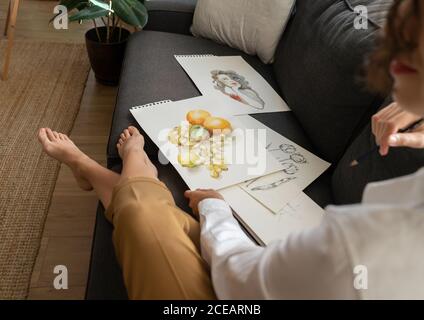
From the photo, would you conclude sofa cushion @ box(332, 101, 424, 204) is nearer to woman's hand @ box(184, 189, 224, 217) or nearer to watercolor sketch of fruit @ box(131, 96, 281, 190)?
watercolor sketch of fruit @ box(131, 96, 281, 190)

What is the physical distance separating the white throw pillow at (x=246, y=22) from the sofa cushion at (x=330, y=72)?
101mm

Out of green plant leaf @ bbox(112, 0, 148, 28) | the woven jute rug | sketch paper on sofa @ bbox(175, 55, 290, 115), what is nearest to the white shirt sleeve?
sketch paper on sofa @ bbox(175, 55, 290, 115)

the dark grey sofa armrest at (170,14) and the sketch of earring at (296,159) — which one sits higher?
the dark grey sofa armrest at (170,14)

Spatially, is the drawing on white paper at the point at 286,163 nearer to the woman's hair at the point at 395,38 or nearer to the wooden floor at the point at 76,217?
the woman's hair at the point at 395,38

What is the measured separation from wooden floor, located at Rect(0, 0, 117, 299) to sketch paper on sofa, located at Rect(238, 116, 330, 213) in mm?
590

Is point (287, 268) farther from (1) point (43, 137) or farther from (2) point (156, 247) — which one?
(1) point (43, 137)

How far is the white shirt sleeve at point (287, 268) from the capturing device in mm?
470

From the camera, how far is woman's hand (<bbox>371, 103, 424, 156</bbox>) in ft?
2.38

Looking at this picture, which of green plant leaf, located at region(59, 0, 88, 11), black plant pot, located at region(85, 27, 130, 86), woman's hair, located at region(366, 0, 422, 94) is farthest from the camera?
black plant pot, located at region(85, 27, 130, 86)

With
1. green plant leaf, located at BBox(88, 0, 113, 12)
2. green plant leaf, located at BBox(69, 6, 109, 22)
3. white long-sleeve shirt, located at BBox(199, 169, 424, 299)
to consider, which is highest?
white long-sleeve shirt, located at BBox(199, 169, 424, 299)

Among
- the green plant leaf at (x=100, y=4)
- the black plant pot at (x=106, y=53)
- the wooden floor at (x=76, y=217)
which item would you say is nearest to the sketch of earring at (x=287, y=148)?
the wooden floor at (x=76, y=217)

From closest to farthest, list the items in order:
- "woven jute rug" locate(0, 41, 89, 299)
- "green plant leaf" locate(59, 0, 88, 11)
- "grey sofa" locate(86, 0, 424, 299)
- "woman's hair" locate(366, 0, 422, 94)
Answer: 1. "woman's hair" locate(366, 0, 422, 94)
2. "grey sofa" locate(86, 0, 424, 299)
3. "woven jute rug" locate(0, 41, 89, 299)
4. "green plant leaf" locate(59, 0, 88, 11)

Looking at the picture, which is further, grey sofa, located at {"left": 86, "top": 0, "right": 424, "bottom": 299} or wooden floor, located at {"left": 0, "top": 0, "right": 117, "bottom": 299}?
wooden floor, located at {"left": 0, "top": 0, "right": 117, "bottom": 299}
